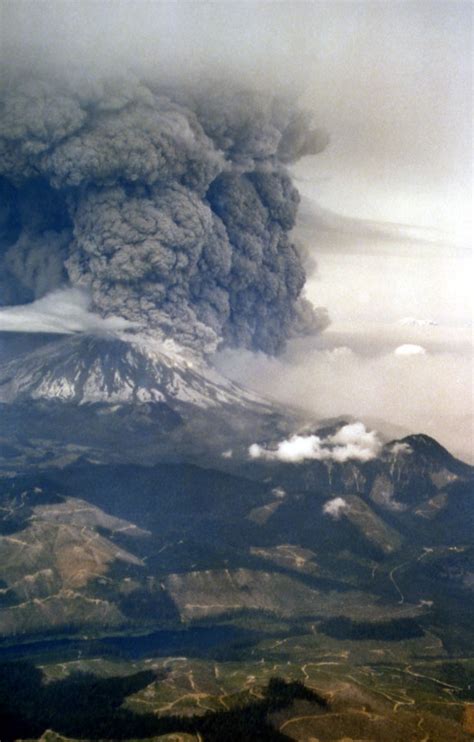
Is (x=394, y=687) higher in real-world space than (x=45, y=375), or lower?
lower

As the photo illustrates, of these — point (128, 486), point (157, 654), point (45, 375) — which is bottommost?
point (157, 654)

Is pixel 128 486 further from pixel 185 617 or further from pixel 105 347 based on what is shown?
pixel 185 617

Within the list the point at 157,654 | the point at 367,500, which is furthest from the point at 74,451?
the point at 157,654

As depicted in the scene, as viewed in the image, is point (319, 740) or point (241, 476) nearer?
point (319, 740)

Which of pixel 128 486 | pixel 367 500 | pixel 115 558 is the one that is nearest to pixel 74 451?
pixel 128 486

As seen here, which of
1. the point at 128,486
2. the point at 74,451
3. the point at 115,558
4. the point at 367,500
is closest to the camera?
the point at 115,558

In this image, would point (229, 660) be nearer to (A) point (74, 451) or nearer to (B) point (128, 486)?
(B) point (128, 486)

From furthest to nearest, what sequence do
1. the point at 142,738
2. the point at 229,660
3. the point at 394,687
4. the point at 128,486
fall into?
the point at 128,486, the point at 229,660, the point at 394,687, the point at 142,738
